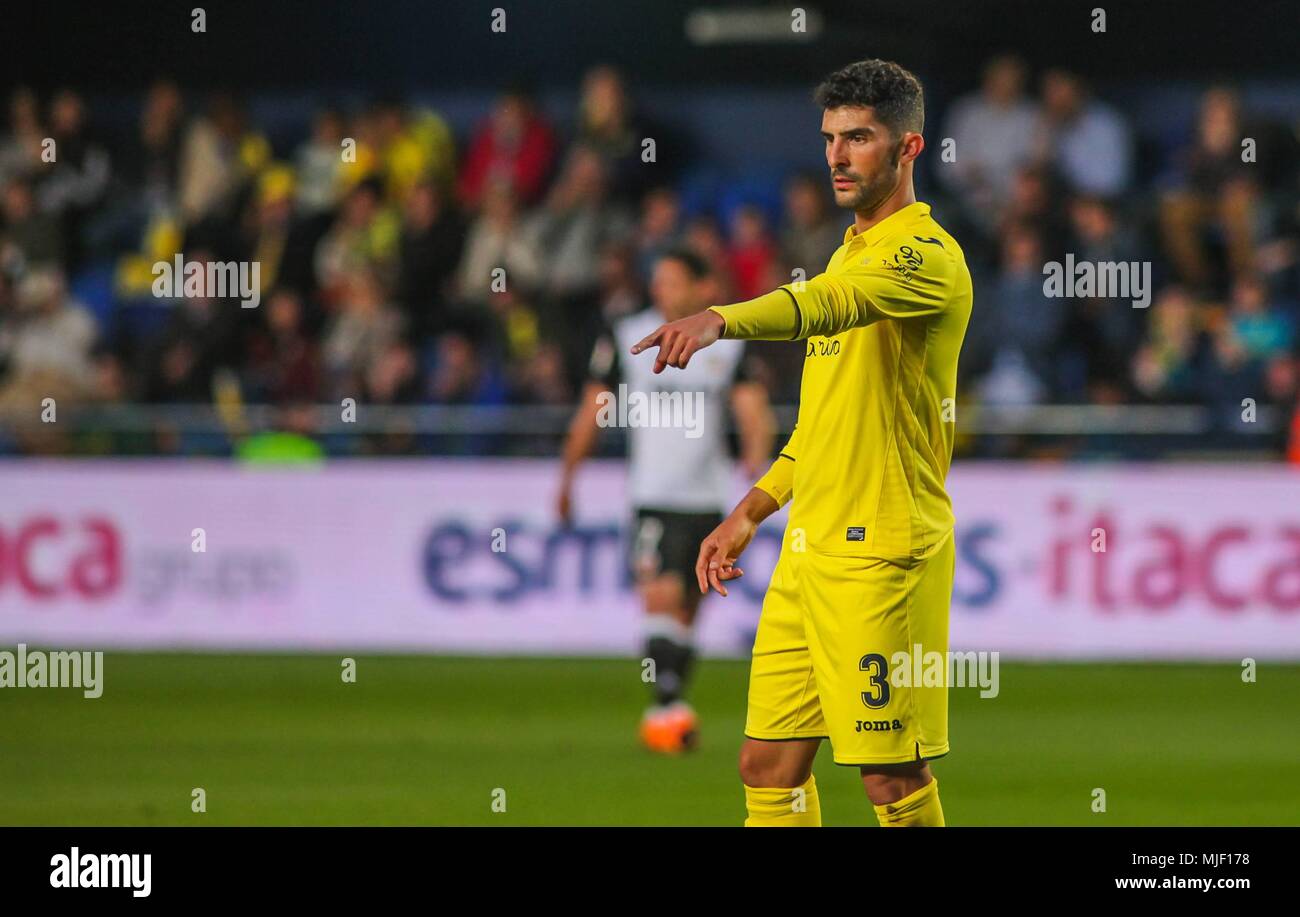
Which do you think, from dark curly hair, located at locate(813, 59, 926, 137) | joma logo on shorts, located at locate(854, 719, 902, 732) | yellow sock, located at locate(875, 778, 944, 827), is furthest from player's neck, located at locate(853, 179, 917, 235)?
yellow sock, located at locate(875, 778, 944, 827)

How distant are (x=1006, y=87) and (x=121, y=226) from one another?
755 centimetres

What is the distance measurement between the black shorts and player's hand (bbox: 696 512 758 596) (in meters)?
4.09

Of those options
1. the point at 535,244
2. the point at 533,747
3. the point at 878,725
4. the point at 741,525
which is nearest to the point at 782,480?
the point at 741,525

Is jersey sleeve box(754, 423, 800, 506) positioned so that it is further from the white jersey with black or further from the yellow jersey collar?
the white jersey with black

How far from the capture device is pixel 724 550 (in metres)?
5.49

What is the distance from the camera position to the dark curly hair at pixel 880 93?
5156mm

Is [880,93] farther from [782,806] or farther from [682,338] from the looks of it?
[782,806]

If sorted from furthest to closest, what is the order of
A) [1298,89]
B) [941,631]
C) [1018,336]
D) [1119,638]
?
[1298,89] < [1018,336] < [1119,638] < [941,631]

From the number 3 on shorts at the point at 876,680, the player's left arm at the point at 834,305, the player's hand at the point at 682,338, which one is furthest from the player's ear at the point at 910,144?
the number 3 on shorts at the point at 876,680

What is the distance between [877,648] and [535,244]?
36.6ft

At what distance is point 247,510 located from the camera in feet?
44.4

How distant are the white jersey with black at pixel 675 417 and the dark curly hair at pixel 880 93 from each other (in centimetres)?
457
